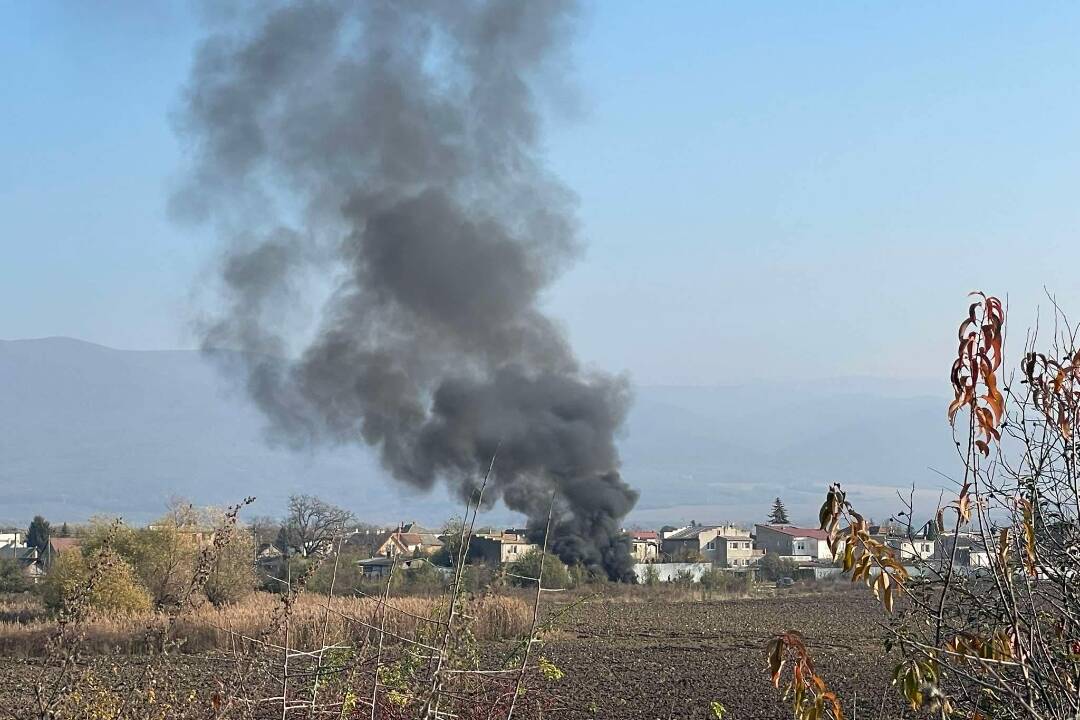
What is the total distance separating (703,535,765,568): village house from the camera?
9219 cm

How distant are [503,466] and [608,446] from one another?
23.4ft

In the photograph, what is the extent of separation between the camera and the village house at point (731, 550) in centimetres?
9219

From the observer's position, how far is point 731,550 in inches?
3701

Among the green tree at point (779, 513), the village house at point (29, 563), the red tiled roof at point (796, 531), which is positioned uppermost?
the green tree at point (779, 513)

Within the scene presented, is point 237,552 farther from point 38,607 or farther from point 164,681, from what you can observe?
point 164,681

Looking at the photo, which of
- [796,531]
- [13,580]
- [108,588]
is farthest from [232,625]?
[796,531]

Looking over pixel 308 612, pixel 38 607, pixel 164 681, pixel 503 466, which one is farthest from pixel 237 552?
pixel 503 466

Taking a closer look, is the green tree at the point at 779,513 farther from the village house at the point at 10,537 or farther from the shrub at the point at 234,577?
the shrub at the point at 234,577

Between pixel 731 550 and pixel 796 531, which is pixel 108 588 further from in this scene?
pixel 796 531

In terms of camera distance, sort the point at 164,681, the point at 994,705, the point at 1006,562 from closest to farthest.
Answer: the point at 1006,562, the point at 994,705, the point at 164,681

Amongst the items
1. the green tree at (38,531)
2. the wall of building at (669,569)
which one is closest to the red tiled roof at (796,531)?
the wall of building at (669,569)

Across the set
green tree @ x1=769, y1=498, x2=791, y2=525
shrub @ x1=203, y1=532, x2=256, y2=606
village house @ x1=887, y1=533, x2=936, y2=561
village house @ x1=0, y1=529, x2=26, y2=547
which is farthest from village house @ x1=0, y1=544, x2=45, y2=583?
green tree @ x1=769, y1=498, x2=791, y2=525

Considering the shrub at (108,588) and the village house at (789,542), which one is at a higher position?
the village house at (789,542)

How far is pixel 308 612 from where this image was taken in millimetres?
24703
